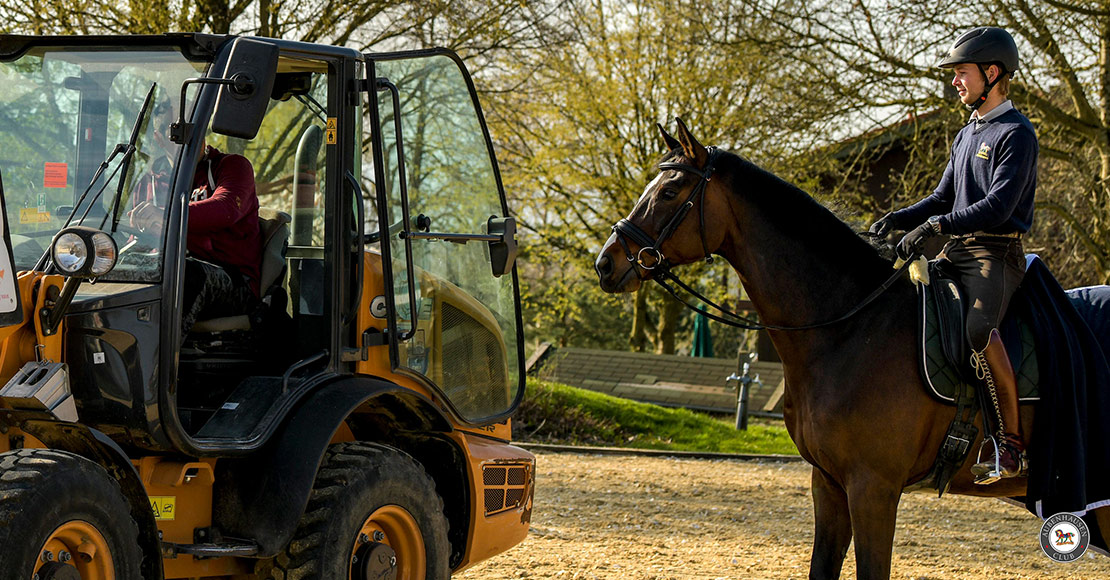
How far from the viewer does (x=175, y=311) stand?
374 centimetres

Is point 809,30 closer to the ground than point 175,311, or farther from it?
farther from it

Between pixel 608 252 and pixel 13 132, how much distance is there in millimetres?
2330

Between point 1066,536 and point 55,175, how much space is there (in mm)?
4271

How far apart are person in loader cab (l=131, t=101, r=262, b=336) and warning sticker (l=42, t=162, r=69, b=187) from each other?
0.32 meters

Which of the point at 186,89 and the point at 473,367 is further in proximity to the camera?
the point at 473,367

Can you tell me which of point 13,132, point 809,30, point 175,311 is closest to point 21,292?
point 175,311

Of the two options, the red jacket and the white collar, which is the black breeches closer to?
the white collar

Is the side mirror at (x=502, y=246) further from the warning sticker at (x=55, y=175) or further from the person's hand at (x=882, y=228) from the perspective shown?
the warning sticker at (x=55, y=175)

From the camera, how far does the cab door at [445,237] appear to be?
462 centimetres

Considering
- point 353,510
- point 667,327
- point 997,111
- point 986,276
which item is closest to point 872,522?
point 986,276

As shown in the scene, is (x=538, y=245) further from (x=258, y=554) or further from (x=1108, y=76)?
(x=258, y=554)

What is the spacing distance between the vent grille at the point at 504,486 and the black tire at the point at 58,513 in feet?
5.87

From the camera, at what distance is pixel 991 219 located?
476cm

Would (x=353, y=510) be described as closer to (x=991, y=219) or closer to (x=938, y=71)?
(x=991, y=219)
